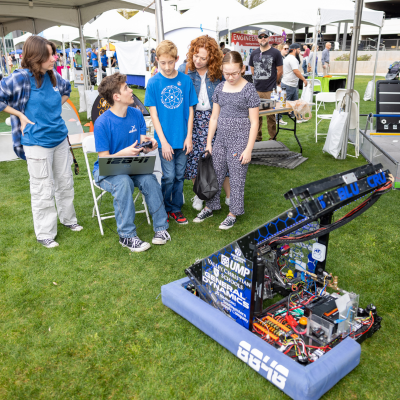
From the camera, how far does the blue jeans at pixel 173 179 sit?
406 cm

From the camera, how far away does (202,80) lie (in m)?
4.12

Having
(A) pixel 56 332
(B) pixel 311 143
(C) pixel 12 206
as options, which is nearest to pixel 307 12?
(B) pixel 311 143

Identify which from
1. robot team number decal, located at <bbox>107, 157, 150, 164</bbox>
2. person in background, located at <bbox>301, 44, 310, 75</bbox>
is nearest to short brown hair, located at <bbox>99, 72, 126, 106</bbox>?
robot team number decal, located at <bbox>107, 157, 150, 164</bbox>

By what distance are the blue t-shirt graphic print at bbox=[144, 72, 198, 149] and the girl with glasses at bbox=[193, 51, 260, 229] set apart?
0.90 ft

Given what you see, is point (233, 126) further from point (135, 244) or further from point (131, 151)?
point (135, 244)

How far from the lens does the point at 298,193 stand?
189cm

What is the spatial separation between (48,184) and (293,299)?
250cm

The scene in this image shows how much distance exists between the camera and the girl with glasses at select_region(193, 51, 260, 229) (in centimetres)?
368

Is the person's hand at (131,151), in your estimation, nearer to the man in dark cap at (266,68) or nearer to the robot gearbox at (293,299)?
the robot gearbox at (293,299)

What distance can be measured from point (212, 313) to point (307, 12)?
1119cm

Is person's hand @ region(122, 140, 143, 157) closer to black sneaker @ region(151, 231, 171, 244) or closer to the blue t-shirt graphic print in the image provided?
the blue t-shirt graphic print

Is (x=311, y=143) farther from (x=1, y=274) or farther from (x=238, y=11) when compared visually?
(x=238, y=11)

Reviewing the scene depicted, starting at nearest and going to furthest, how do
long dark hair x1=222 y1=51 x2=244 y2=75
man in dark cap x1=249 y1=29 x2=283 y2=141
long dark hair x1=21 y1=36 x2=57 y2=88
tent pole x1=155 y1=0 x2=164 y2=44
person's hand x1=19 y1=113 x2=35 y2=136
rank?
long dark hair x1=21 y1=36 x2=57 y2=88 → person's hand x1=19 y1=113 x2=35 y2=136 → long dark hair x1=222 y1=51 x2=244 y2=75 → tent pole x1=155 y1=0 x2=164 y2=44 → man in dark cap x1=249 y1=29 x2=283 y2=141

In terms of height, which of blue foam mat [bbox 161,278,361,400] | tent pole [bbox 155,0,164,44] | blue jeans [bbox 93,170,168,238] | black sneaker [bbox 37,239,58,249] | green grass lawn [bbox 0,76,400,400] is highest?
tent pole [bbox 155,0,164,44]
